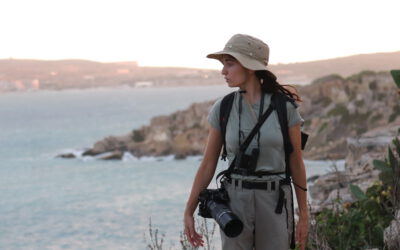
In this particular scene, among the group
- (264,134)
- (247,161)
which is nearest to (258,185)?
(247,161)

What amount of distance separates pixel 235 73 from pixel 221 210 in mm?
657

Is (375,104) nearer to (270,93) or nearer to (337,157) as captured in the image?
(337,157)

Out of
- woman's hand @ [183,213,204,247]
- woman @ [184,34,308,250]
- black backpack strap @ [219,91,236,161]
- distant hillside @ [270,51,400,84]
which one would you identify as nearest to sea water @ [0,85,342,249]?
woman's hand @ [183,213,204,247]

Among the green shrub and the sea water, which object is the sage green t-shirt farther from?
the green shrub

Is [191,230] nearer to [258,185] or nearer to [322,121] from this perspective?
[258,185]

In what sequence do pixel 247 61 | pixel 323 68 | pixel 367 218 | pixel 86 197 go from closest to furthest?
pixel 247 61
pixel 367 218
pixel 86 197
pixel 323 68

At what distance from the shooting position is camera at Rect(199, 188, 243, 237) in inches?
125

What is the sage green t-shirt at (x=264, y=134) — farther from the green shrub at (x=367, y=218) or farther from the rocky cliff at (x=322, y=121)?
the rocky cliff at (x=322, y=121)

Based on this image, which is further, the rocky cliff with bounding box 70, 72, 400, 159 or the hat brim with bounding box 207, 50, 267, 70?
the rocky cliff with bounding box 70, 72, 400, 159

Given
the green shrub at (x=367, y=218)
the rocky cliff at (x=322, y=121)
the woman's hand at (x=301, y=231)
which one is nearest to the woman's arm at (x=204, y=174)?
the woman's hand at (x=301, y=231)

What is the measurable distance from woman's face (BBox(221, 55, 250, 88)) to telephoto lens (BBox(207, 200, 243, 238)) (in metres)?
0.58

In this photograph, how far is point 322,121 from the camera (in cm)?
5381

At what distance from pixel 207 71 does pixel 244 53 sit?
A: 18445cm

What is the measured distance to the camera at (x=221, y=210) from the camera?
10.4ft
